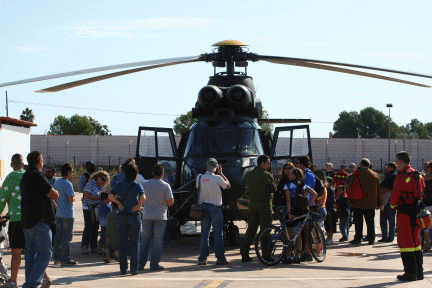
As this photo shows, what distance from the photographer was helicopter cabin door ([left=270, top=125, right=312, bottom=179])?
13.5m

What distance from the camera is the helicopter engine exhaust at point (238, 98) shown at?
44.2 ft

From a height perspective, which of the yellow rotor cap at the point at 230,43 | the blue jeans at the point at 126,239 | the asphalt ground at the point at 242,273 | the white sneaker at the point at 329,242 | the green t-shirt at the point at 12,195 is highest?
the yellow rotor cap at the point at 230,43

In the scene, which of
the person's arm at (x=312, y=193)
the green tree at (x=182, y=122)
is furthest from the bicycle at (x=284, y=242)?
the green tree at (x=182, y=122)

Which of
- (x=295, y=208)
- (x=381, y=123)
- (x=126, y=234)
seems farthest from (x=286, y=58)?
(x=381, y=123)

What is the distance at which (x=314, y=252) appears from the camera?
10.5 m

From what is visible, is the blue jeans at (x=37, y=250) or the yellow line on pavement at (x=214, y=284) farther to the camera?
the yellow line on pavement at (x=214, y=284)

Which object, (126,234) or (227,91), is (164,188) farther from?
(227,91)

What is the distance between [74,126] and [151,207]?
121m

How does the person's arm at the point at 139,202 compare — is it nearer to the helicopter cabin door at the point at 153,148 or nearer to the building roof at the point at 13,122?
the helicopter cabin door at the point at 153,148

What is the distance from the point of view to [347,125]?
137125 millimetres

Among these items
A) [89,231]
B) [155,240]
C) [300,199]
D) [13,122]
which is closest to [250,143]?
[300,199]

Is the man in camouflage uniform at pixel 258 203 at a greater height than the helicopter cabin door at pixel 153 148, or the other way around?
the helicopter cabin door at pixel 153 148

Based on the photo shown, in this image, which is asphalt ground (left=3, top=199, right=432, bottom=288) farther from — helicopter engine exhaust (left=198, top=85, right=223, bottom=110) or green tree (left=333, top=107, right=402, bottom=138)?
green tree (left=333, top=107, right=402, bottom=138)

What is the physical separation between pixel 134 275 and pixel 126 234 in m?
0.61
